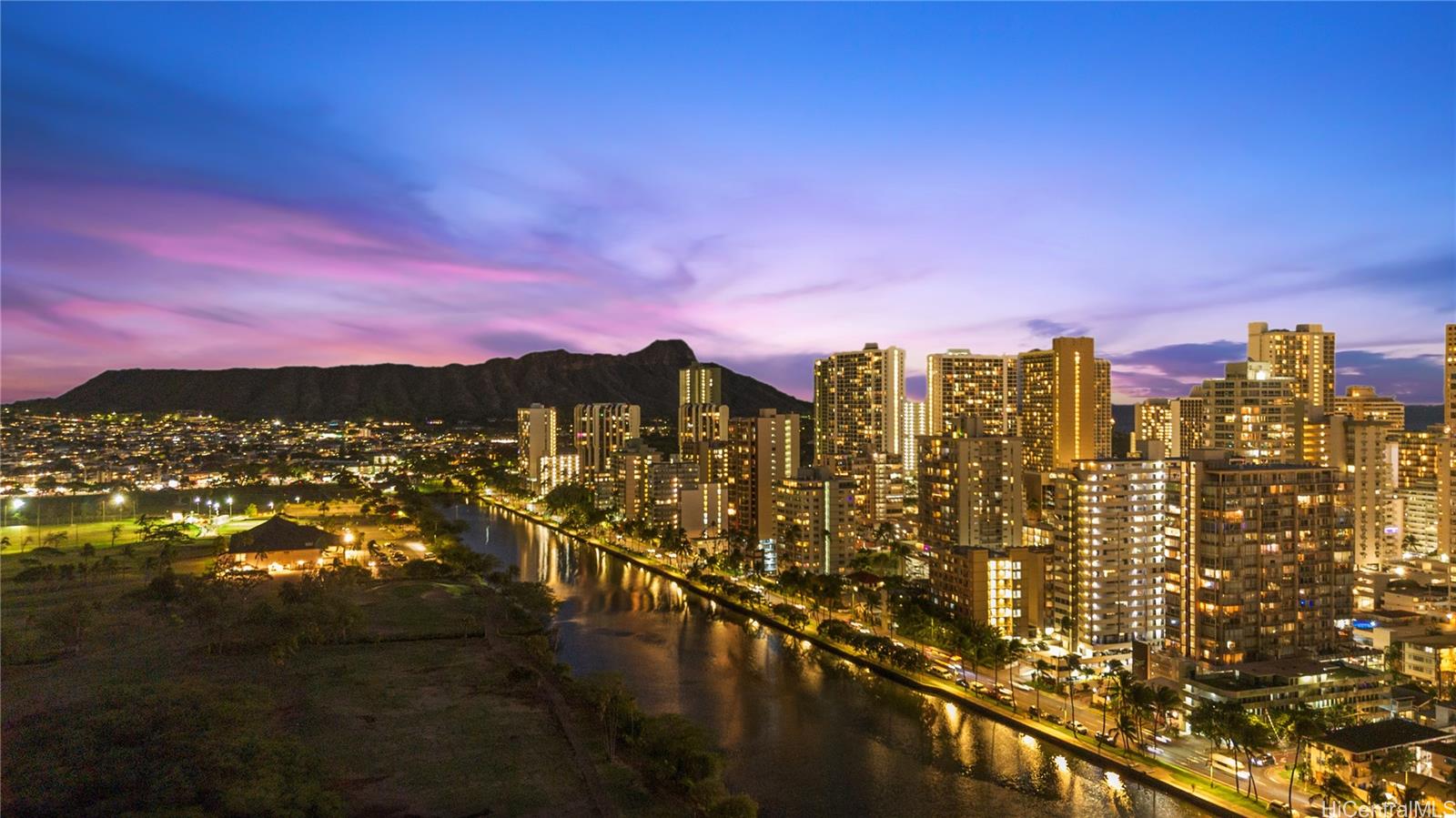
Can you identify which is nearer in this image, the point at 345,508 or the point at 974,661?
the point at 974,661

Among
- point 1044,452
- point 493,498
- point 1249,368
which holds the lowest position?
point 493,498

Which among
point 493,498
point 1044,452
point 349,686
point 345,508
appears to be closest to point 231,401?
point 493,498

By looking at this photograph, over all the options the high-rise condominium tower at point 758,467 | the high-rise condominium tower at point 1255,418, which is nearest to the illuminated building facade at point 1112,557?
the high-rise condominium tower at point 1255,418

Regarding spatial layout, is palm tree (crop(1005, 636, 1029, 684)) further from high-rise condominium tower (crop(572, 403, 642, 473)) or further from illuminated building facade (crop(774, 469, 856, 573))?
high-rise condominium tower (crop(572, 403, 642, 473))

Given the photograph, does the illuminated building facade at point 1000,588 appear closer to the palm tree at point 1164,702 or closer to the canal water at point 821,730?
the canal water at point 821,730

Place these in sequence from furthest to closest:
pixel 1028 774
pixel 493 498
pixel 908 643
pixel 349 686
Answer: pixel 493 498
pixel 908 643
pixel 349 686
pixel 1028 774

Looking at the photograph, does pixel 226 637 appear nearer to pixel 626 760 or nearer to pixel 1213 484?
pixel 626 760

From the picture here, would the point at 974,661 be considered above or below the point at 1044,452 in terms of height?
below
